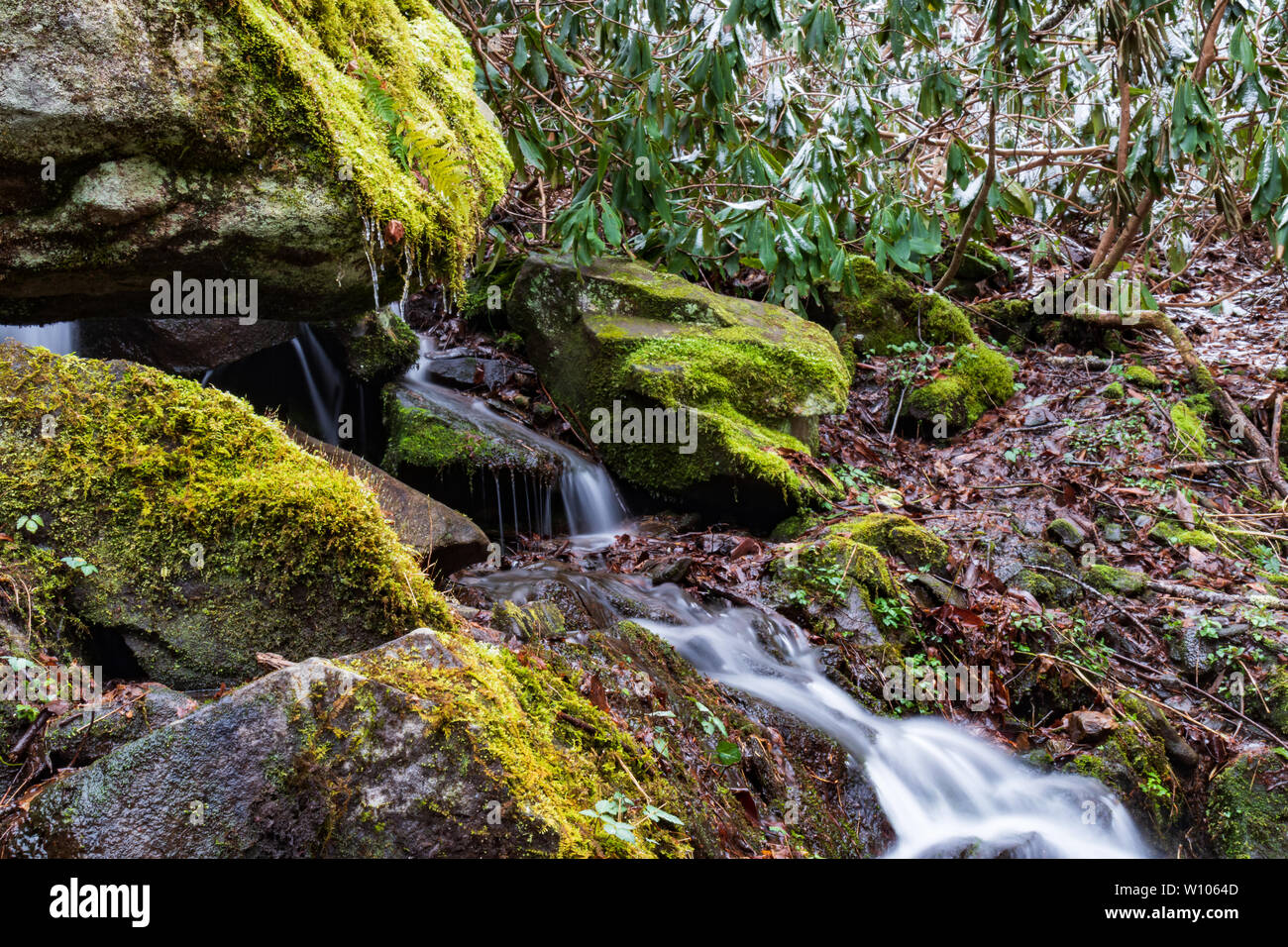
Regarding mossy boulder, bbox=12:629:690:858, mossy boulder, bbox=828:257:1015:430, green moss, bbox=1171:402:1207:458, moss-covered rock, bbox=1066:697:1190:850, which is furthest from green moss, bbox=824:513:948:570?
mossy boulder, bbox=12:629:690:858

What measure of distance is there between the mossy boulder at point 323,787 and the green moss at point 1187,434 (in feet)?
20.9

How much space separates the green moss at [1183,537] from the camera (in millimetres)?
5680

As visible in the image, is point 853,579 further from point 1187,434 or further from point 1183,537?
point 1187,434

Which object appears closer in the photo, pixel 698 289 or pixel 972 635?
pixel 972 635

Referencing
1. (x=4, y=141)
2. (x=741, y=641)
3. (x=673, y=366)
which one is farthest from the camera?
(x=673, y=366)

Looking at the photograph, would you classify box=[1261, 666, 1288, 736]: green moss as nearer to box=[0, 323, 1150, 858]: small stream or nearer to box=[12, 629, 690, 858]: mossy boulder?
box=[0, 323, 1150, 858]: small stream

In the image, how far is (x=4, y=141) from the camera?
291cm

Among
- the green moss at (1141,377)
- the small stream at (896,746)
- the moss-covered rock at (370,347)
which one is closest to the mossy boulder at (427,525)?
the small stream at (896,746)

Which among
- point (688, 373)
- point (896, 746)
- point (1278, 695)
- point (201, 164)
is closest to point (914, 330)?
point (688, 373)

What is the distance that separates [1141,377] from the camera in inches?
302

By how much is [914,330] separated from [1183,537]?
351 cm
